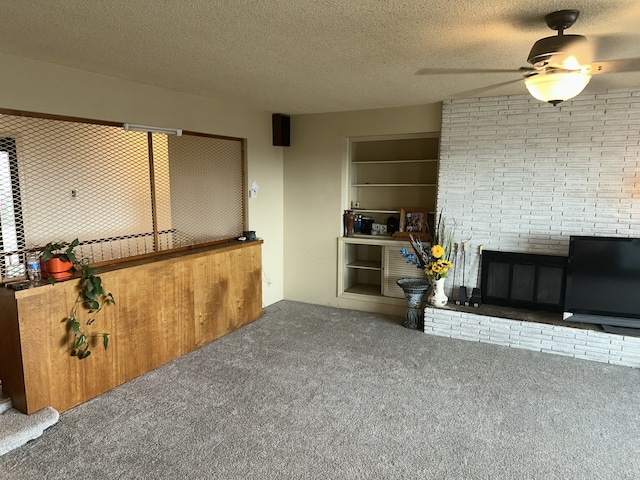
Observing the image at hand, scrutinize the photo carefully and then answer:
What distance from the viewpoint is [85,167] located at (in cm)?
328

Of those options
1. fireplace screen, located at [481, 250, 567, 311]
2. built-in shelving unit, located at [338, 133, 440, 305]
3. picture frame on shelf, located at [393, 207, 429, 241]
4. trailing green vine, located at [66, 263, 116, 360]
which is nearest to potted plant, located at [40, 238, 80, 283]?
trailing green vine, located at [66, 263, 116, 360]

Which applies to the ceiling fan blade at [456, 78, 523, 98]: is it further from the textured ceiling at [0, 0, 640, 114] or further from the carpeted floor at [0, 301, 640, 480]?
the carpeted floor at [0, 301, 640, 480]

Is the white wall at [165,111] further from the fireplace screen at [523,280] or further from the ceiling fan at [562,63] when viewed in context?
the ceiling fan at [562,63]

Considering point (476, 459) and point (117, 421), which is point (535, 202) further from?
point (117, 421)

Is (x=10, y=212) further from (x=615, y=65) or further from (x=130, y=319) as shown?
(x=615, y=65)

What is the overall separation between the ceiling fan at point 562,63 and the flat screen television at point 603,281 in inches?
80.5

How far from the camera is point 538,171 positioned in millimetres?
4027

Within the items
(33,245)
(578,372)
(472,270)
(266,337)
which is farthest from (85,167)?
(578,372)

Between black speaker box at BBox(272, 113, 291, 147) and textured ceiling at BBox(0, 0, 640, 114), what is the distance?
145cm

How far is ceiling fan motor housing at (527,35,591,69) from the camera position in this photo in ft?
6.40

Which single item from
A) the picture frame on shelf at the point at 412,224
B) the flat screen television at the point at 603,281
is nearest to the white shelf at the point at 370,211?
the picture frame on shelf at the point at 412,224

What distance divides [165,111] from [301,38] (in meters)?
1.85

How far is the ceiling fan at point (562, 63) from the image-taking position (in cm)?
196

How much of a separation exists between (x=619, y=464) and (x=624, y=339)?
5.21 ft
